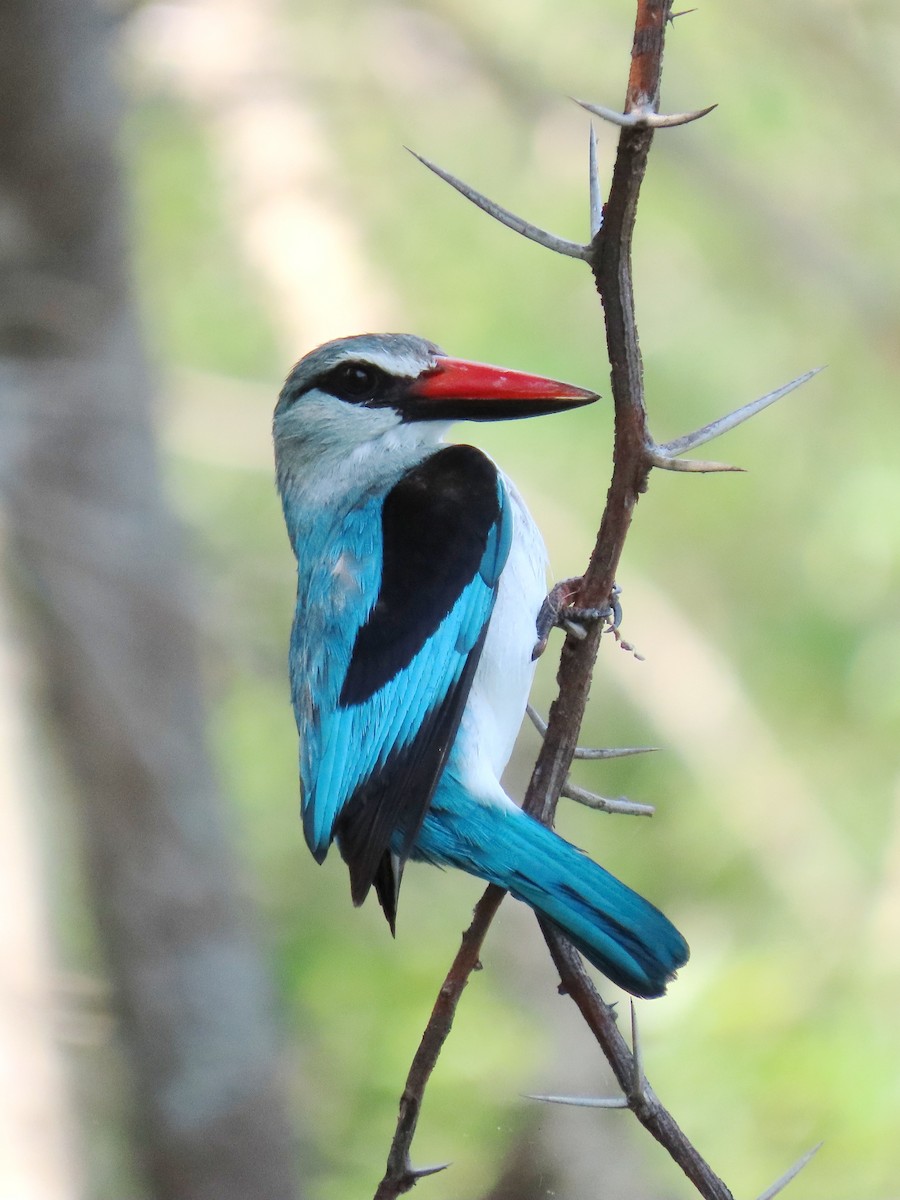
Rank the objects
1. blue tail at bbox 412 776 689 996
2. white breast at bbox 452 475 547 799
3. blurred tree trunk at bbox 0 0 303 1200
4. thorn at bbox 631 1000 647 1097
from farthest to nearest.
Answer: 1. blurred tree trunk at bbox 0 0 303 1200
2. white breast at bbox 452 475 547 799
3. blue tail at bbox 412 776 689 996
4. thorn at bbox 631 1000 647 1097

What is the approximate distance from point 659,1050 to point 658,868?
1.58 meters

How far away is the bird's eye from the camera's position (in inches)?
120

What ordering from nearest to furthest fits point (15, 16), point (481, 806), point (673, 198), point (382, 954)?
point (481, 806) → point (15, 16) → point (382, 954) → point (673, 198)

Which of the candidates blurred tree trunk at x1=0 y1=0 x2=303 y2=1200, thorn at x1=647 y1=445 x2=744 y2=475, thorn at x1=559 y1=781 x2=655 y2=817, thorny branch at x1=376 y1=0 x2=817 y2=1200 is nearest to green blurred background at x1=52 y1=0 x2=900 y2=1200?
blurred tree trunk at x1=0 y1=0 x2=303 y2=1200

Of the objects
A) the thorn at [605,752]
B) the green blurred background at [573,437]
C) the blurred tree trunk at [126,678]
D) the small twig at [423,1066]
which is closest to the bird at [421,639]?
the thorn at [605,752]

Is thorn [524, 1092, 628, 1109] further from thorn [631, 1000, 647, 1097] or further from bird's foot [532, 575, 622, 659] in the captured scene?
bird's foot [532, 575, 622, 659]

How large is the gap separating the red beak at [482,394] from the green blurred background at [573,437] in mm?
2067

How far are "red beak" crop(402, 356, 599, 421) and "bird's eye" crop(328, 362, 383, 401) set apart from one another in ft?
0.34

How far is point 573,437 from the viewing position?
22.6 feet

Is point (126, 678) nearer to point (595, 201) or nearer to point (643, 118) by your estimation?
point (595, 201)

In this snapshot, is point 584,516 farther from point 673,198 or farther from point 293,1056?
point 293,1056

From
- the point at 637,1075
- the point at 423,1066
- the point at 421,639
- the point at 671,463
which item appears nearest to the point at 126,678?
the point at 421,639

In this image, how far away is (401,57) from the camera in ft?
24.0

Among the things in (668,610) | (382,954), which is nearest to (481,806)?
(382,954)
